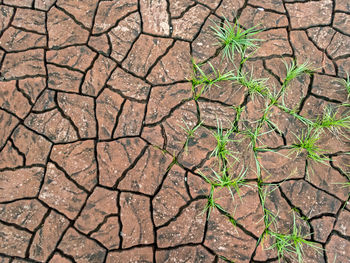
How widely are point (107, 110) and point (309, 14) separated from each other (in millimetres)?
1918

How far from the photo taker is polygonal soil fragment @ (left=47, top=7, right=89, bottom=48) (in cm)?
253

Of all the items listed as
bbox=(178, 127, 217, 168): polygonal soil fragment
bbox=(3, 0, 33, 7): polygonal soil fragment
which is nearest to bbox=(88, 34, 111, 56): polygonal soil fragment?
bbox=(3, 0, 33, 7): polygonal soil fragment

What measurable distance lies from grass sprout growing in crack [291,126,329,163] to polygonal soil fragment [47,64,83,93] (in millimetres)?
1777

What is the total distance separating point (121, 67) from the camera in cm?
248

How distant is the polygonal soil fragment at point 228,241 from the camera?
215 centimetres

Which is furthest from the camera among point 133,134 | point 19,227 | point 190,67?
point 190,67

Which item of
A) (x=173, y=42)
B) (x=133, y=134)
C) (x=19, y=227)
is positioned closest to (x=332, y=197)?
(x=133, y=134)

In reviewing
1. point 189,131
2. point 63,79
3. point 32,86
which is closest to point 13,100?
point 32,86

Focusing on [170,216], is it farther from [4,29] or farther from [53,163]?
[4,29]

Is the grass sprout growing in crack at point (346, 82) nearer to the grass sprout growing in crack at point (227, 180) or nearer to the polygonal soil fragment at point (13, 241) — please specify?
the grass sprout growing in crack at point (227, 180)

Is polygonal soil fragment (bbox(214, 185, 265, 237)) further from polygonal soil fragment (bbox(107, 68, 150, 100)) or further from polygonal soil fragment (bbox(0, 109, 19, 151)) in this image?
polygonal soil fragment (bbox(0, 109, 19, 151))

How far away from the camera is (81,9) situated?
2607 millimetres

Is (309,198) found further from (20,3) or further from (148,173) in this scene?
(20,3)

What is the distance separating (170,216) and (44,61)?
159cm
